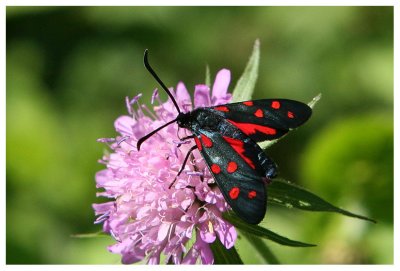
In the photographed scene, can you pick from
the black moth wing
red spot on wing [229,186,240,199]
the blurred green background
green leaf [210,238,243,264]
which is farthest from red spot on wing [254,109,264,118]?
the blurred green background

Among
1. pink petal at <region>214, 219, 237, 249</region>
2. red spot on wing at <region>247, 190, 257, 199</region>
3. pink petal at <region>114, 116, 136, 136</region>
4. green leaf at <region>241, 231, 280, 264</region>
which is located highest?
pink petal at <region>114, 116, 136, 136</region>

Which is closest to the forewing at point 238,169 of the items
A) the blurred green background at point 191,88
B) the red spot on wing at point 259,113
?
the red spot on wing at point 259,113

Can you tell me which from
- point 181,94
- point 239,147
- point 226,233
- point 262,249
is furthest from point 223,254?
point 181,94

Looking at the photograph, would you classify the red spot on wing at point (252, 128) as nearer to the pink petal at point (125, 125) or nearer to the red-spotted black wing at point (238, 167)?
the red-spotted black wing at point (238, 167)

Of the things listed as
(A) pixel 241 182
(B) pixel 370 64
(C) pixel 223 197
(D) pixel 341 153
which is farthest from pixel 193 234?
(B) pixel 370 64

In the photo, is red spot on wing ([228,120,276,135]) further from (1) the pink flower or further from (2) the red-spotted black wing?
(1) the pink flower

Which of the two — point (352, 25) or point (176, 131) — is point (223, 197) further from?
point (352, 25)
